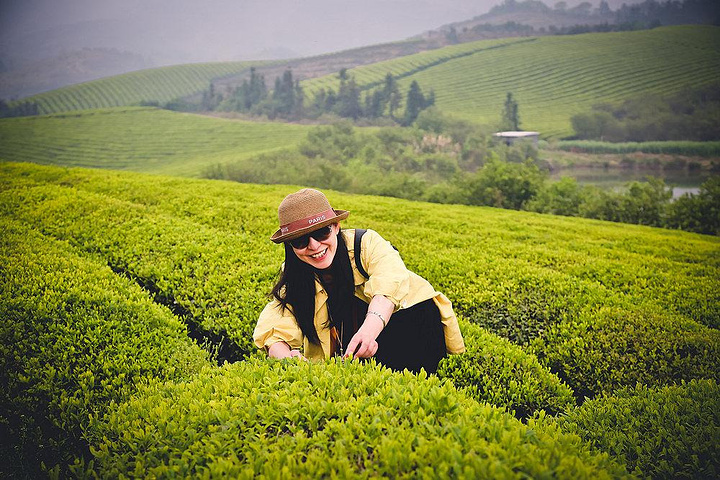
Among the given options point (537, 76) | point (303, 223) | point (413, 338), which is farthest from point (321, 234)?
point (537, 76)

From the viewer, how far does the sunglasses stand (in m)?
3.40

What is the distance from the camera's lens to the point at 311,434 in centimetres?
261

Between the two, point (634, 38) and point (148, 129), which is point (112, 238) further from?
point (634, 38)

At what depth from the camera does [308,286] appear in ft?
12.0

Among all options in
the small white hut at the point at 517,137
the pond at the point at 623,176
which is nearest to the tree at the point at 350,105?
the small white hut at the point at 517,137

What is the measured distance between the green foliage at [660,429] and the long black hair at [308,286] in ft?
7.42

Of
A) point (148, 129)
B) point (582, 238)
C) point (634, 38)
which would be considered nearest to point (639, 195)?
point (582, 238)


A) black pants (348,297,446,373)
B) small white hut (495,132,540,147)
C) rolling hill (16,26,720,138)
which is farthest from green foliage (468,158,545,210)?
rolling hill (16,26,720,138)

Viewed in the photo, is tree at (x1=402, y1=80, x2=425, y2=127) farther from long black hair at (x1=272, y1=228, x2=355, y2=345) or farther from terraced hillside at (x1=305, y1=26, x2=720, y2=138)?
long black hair at (x1=272, y1=228, x2=355, y2=345)

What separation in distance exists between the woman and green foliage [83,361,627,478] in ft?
1.54

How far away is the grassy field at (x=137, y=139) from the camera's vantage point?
76938 mm

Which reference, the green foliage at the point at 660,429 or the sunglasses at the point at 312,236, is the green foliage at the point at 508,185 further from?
the sunglasses at the point at 312,236

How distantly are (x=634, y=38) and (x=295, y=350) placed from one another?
17372cm

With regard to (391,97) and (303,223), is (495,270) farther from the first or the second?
(391,97)
